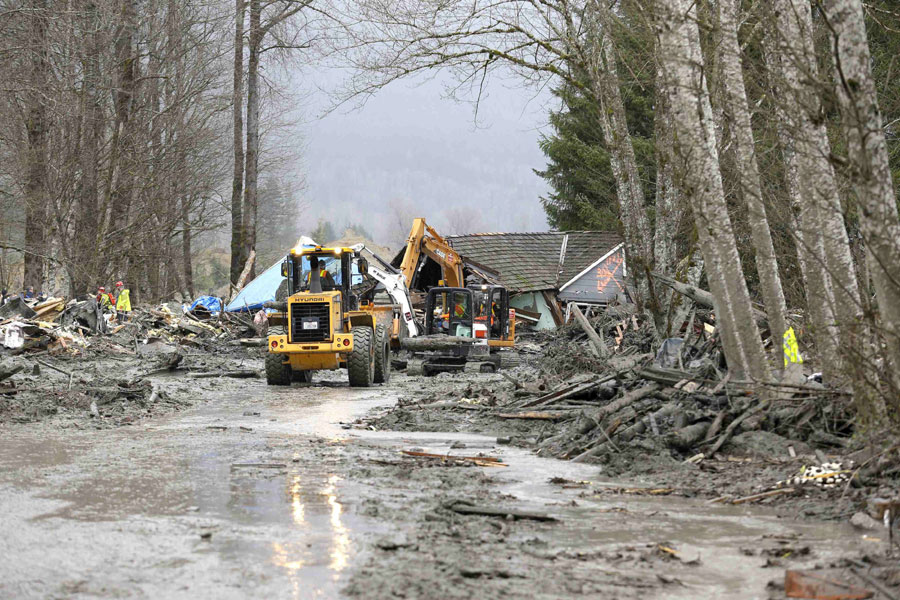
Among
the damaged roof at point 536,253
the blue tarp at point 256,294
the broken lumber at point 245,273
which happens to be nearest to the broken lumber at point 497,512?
the blue tarp at point 256,294

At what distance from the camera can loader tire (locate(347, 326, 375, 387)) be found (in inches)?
708

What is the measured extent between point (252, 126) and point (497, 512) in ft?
113

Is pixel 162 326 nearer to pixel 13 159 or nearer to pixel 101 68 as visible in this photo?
pixel 13 159

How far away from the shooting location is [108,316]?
88.9ft

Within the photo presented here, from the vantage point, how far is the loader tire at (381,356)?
1945 cm

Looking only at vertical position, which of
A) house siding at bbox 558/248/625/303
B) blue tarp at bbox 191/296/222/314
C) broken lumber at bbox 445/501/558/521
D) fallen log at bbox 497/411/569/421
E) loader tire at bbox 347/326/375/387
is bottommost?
broken lumber at bbox 445/501/558/521

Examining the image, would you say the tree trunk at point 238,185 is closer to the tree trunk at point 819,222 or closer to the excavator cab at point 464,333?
the excavator cab at point 464,333

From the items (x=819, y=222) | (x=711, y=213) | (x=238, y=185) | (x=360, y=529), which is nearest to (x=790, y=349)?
(x=819, y=222)

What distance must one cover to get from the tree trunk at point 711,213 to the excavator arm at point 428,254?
51.2 feet

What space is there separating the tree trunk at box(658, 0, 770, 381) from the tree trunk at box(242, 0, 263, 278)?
3045 centimetres

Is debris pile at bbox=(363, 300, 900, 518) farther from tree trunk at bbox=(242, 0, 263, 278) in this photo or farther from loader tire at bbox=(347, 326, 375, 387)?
tree trunk at bbox=(242, 0, 263, 278)

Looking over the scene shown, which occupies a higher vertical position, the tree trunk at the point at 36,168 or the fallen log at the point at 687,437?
the tree trunk at the point at 36,168

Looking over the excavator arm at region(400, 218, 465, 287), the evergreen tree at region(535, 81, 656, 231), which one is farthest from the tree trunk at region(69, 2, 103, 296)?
the evergreen tree at region(535, 81, 656, 231)

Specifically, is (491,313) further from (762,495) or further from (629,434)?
(762,495)
